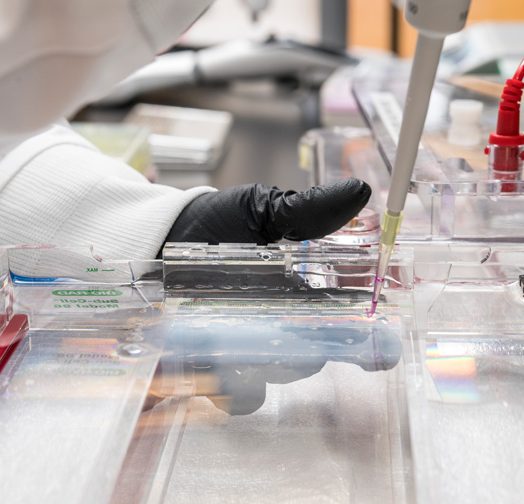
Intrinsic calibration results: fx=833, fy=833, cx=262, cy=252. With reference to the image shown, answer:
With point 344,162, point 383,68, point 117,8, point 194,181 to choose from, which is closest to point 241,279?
point 117,8

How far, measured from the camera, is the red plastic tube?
2.01ft

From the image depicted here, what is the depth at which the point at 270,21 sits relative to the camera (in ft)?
6.38

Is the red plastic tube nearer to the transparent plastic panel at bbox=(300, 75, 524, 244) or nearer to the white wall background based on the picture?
the transparent plastic panel at bbox=(300, 75, 524, 244)

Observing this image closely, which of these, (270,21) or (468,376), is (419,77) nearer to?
(468,376)

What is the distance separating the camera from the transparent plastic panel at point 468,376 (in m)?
0.41

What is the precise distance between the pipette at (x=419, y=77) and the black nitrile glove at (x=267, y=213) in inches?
1.8

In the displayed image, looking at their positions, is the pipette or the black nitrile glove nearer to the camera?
the pipette

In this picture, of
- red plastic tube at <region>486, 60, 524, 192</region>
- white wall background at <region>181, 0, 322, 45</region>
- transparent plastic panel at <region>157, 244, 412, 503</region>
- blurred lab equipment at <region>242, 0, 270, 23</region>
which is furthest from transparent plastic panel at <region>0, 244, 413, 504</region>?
white wall background at <region>181, 0, 322, 45</region>

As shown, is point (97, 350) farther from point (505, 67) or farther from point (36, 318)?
point (505, 67)

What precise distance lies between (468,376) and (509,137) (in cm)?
22

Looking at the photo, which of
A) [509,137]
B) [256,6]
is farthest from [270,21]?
[509,137]

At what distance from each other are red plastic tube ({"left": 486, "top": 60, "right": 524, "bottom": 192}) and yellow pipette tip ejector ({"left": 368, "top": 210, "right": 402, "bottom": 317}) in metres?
0.15

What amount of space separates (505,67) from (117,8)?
0.92 metres

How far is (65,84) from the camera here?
1.35 ft
